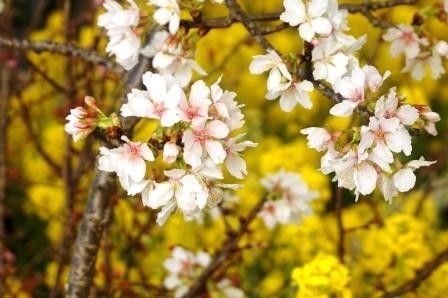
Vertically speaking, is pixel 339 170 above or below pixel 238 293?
above

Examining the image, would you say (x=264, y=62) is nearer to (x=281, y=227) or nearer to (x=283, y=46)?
(x=281, y=227)

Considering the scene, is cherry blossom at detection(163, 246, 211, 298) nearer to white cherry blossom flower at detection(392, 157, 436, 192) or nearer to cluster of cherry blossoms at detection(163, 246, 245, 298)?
cluster of cherry blossoms at detection(163, 246, 245, 298)

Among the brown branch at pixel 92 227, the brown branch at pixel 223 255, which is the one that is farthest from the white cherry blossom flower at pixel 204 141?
the brown branch at pixel 223 255

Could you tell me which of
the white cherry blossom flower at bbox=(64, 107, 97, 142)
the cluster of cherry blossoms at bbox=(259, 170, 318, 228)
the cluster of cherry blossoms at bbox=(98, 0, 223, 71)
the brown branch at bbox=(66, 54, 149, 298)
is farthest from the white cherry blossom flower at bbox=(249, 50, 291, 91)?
the cluster of cherry blossoms at bbox=(259, 170, 318, 228)

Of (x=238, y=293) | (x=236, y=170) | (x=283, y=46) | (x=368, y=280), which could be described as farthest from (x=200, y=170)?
(x=283, y=46)

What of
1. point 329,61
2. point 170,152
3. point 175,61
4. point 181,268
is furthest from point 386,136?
point 181,268

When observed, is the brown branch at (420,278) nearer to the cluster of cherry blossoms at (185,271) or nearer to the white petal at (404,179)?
the cluster of cherry blossoms at (185,271)
